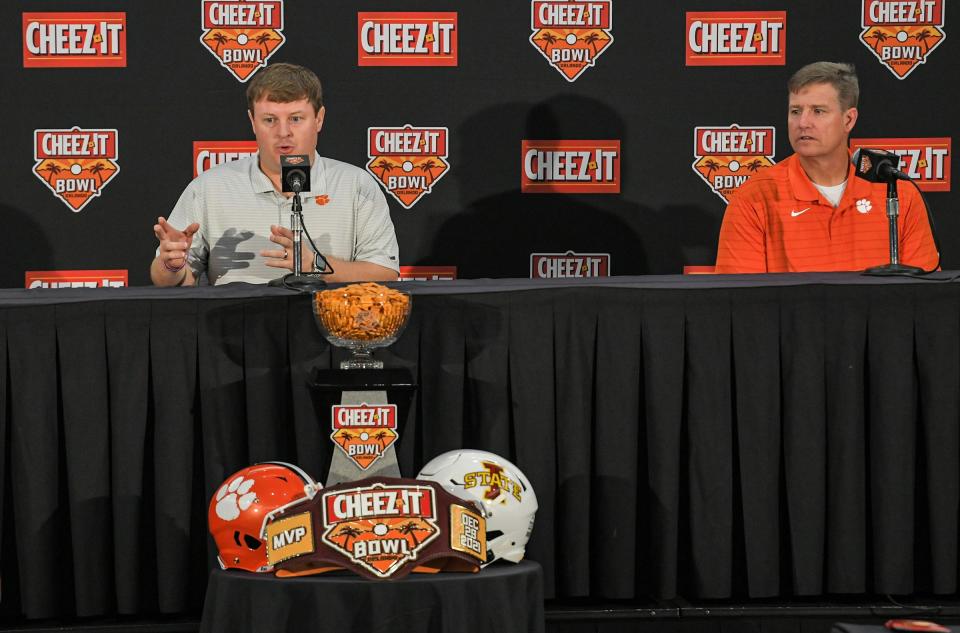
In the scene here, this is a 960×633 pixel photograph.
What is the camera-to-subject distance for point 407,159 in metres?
5.08

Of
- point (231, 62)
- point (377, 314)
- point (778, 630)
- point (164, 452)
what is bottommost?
point (778, 630)

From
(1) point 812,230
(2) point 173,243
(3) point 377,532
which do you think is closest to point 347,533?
(3) point 377,532

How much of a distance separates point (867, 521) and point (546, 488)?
826 mm

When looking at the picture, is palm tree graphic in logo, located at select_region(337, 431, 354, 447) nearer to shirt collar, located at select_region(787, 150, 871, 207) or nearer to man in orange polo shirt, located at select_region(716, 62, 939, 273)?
man in orange polo shirt, located at select_region(716, 62, 939, 273)

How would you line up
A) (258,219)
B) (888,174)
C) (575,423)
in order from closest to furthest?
(575,423)
(888,174)
(258,219)

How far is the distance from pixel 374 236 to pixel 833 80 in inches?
64.7

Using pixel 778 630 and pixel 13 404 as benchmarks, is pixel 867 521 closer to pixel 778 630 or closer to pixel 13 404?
pixel 778 630

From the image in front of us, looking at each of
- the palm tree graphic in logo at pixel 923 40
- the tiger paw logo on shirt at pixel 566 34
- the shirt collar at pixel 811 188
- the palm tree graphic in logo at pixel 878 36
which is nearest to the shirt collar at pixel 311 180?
the tiger paw logo on shirt at pixel 566 34

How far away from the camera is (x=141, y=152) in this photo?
5.01 metres

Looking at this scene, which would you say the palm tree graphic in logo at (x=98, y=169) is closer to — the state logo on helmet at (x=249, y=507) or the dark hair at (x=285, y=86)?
the dark hair at (x=285, y=86)

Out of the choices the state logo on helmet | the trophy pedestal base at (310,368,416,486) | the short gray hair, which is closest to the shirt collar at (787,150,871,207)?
the short gray hair

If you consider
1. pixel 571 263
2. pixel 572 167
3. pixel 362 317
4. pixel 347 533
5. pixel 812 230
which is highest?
pixel 572 167

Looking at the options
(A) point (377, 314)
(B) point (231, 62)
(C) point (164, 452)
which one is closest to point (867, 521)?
(A) point (377, 314)

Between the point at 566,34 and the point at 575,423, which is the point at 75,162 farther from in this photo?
the point at 575,423
